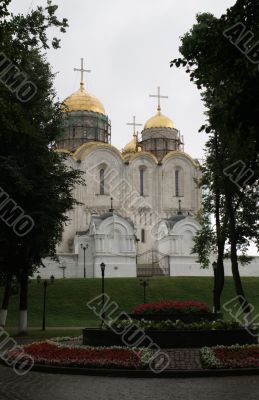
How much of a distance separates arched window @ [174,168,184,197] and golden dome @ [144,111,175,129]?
771 cm

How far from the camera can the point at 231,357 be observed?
11844 millimetres

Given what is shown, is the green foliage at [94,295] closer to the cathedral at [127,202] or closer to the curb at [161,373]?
the cathedral at [127,202]

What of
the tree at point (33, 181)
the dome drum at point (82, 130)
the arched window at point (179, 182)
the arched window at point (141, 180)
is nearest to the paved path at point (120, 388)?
the tree at point (33, 181)

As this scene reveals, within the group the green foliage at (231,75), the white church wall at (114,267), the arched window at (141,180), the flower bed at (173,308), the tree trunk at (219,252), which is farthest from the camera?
the arched window at (141,180)

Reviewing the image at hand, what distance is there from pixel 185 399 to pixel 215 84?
213 inches

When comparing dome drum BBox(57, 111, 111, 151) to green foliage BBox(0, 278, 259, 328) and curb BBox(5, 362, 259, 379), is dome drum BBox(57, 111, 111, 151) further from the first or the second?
curb BBox(5, 362, 259, 379)

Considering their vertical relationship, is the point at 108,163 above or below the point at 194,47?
above

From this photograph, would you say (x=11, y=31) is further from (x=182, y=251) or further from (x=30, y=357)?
(x=182, y=251)

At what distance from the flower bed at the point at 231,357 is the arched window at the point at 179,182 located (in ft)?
140

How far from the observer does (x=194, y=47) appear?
1037cm

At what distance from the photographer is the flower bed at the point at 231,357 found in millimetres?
11428

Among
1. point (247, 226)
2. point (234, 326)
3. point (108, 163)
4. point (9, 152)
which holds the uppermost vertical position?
point (108, 163)

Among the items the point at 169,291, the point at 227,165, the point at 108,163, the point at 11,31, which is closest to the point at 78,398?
the point at 11,31

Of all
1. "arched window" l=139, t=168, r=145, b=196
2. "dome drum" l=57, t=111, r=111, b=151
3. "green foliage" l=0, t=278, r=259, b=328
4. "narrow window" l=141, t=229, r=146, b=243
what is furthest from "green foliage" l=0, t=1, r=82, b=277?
"dome drum" l=57, t=111, r=111, b=151
